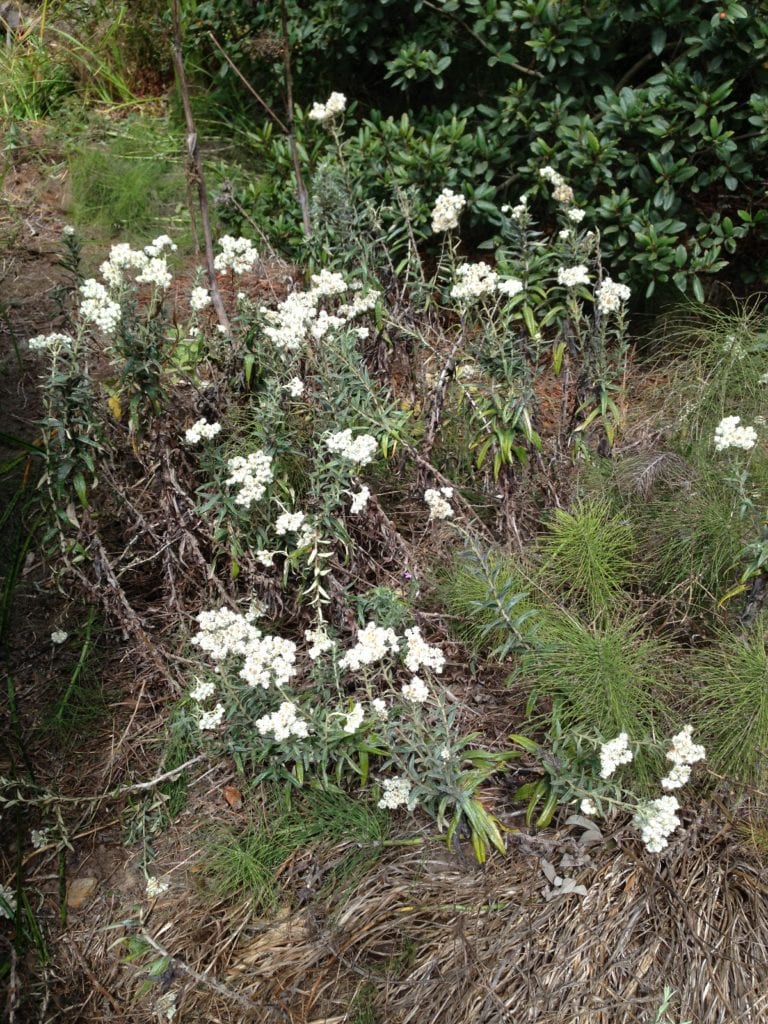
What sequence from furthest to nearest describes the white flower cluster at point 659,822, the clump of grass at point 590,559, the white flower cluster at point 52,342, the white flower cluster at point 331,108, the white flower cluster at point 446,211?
the white flower cluster at point 331,108, the white flower cluster at point 446,211, the clump of grass at point 590,559, the white flower cluster at point 52,342, the white flower cluster at point 659,822

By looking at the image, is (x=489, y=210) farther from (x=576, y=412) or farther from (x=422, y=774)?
(x=422, y=774)

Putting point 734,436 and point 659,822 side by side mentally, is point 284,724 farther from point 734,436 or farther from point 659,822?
point 734,436

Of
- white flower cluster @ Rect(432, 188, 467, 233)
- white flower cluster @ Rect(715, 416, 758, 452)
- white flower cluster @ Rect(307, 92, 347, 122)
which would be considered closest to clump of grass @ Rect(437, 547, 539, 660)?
white flower cluster @ Rect(715, 416, 758, 452)

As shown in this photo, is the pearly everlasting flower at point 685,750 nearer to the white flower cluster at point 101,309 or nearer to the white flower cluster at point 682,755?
the white flower cluster at point 682,755

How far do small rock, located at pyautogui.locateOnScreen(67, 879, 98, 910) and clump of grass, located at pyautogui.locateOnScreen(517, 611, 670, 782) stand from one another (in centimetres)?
125

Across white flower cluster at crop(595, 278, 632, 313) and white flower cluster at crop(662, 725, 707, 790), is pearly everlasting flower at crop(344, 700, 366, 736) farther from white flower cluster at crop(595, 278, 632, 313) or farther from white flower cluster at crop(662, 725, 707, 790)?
white flower cluster at crop(595, 278, 632, 313)

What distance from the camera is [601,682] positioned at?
232 cm

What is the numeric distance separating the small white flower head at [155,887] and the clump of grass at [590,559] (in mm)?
1331

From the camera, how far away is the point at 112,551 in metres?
3.03

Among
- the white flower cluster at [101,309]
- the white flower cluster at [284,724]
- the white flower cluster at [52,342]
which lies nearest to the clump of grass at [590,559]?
the white flower cluster at [284,724]

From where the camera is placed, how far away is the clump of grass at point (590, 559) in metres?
2.63

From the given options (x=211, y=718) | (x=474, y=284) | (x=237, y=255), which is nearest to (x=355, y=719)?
(x=211, y=718)

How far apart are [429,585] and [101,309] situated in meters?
1.23

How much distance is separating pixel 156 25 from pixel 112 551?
3.82 meters
